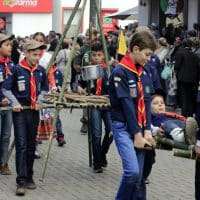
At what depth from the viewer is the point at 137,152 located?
631cm

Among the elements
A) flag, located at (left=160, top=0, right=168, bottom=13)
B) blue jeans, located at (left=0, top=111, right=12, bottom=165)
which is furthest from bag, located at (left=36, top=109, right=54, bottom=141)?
flag, located at (left=160, top=0, right=168, bottom=13)

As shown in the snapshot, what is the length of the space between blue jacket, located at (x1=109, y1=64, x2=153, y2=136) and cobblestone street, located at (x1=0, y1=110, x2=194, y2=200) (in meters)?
1.66

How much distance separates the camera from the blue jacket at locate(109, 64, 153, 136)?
6.10m

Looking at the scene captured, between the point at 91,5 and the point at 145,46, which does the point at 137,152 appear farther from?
the point at 91,5

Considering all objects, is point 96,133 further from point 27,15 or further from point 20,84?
point 27,15

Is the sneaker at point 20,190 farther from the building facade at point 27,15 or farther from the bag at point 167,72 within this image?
the building facade at point 27,15

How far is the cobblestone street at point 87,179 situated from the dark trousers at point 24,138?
0.26 meters

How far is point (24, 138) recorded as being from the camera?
25.4 ft

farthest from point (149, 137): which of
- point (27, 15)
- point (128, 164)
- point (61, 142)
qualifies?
point (27, 15)

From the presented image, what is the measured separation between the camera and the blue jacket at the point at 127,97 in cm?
610

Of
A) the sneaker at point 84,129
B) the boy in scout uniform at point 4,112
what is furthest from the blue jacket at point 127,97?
the sneaker at point 84,129

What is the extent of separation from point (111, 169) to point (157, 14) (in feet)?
44.7

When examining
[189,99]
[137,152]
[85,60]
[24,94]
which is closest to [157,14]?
[189,99]

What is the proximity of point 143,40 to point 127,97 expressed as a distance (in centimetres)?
52
